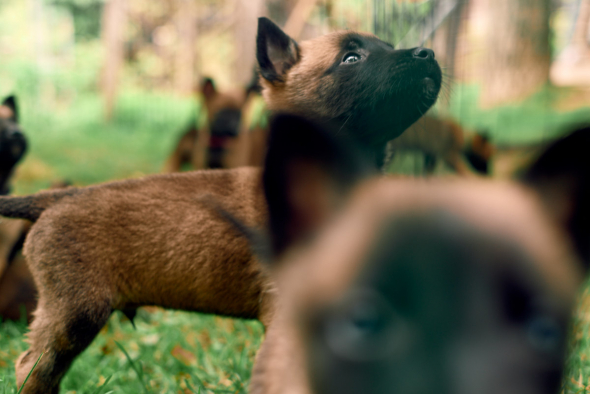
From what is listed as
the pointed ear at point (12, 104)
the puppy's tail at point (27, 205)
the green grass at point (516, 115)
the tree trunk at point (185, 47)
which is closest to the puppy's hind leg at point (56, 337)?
the puppy's tail at point (27, 205)

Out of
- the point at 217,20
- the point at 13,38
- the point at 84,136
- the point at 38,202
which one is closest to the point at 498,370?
the point at 38,202

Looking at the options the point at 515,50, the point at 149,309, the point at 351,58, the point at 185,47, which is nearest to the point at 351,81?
the point at 351,58

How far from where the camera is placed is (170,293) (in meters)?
2.64

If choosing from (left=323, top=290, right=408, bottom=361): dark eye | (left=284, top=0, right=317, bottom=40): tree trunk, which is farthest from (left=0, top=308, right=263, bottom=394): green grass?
(left=284, top=0, right=317, bottom=40): tree trunk

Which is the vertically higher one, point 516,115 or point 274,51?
point 274,51

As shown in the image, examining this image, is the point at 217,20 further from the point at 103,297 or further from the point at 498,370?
the point at 498,370

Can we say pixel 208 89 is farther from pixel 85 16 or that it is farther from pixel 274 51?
pixel 85 16

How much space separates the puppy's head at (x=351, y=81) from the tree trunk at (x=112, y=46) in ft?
34.2

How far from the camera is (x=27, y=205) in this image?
8.71 feet

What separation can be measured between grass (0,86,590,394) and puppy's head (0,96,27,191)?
1680 mm

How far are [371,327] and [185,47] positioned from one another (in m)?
16.0

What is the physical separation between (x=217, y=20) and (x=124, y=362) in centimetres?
1349

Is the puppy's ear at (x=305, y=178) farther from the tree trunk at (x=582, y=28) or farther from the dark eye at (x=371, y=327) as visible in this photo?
the tree trunk at (x=582, y=28)

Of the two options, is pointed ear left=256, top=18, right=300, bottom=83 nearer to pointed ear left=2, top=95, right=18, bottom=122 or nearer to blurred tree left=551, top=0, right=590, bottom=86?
pointed ear left=2, top=95, right=18, bottom=122
